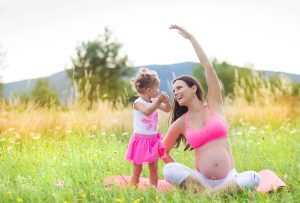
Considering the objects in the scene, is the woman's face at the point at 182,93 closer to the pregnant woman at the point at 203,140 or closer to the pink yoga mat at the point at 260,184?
the pregnant woman at the point at 203,140

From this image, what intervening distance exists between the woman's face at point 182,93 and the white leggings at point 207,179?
572 mm

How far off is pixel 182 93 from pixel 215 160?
67 centimetres

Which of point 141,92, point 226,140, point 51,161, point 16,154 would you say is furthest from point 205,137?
point 16,154

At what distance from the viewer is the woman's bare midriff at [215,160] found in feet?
15.4

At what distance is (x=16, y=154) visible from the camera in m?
6.99

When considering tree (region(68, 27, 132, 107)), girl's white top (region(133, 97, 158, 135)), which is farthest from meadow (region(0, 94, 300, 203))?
tree (region(68, 27, 132, 107))

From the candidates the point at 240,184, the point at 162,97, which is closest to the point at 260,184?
the point at 240,184

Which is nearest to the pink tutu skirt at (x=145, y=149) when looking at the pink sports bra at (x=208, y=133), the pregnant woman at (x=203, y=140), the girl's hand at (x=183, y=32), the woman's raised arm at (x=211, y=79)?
the pregnant woman at (x=203, y=140)

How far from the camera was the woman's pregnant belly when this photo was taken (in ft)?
15.4

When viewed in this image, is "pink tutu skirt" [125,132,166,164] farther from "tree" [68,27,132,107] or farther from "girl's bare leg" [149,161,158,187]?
"tree" [68,27,132,107]

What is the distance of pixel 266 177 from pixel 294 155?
1.78 meters

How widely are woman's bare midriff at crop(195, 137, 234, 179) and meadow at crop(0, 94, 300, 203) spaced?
246 mm

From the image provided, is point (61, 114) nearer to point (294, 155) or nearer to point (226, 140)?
point (294, 155)

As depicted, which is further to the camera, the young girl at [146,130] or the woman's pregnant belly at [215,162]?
the young girl at [146,130]
